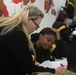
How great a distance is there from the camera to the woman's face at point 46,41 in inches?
105

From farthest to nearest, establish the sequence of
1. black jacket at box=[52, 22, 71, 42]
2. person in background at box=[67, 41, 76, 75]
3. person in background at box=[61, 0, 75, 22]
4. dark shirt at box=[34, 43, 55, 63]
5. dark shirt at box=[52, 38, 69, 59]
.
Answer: person in background at box=[61, 0, 75, 22], black jacket at box=[52, 22, 71, 42], dark shirt at box=[52, 38, 69, 59], dark shirt at box=[34, 43, 55, 63], person in background at box=[67, 41, 76, 75]

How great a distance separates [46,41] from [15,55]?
0.99m

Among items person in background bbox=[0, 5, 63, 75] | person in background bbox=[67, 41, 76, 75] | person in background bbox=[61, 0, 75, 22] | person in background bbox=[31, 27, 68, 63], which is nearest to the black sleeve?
person in background bbox=[0, 5, 63, 75]

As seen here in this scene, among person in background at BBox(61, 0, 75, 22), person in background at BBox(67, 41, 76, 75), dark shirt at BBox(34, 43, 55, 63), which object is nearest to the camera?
person in background at BBox(67, 41, 76, 75)

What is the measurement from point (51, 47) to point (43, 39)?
19cm

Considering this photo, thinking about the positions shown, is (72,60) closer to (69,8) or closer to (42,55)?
(42,55)

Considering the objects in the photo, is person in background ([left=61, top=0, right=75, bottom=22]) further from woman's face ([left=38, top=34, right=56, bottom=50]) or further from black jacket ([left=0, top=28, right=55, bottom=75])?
black jacket ([left=0, top=28, right=55, bottom=75])

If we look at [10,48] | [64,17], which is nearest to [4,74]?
[10,48]

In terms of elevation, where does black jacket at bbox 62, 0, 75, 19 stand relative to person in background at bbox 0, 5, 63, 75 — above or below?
below

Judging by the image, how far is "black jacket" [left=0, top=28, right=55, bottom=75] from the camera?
1722mm

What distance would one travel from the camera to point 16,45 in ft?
5.63

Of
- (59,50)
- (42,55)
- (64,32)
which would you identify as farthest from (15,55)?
(64,32)

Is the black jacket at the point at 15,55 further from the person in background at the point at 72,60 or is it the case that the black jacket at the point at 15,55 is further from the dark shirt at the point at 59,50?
the dark shirt at the point at 59,50

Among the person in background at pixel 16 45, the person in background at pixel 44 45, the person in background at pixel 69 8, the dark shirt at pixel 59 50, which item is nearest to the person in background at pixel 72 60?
the person in background at pixel 16 45
